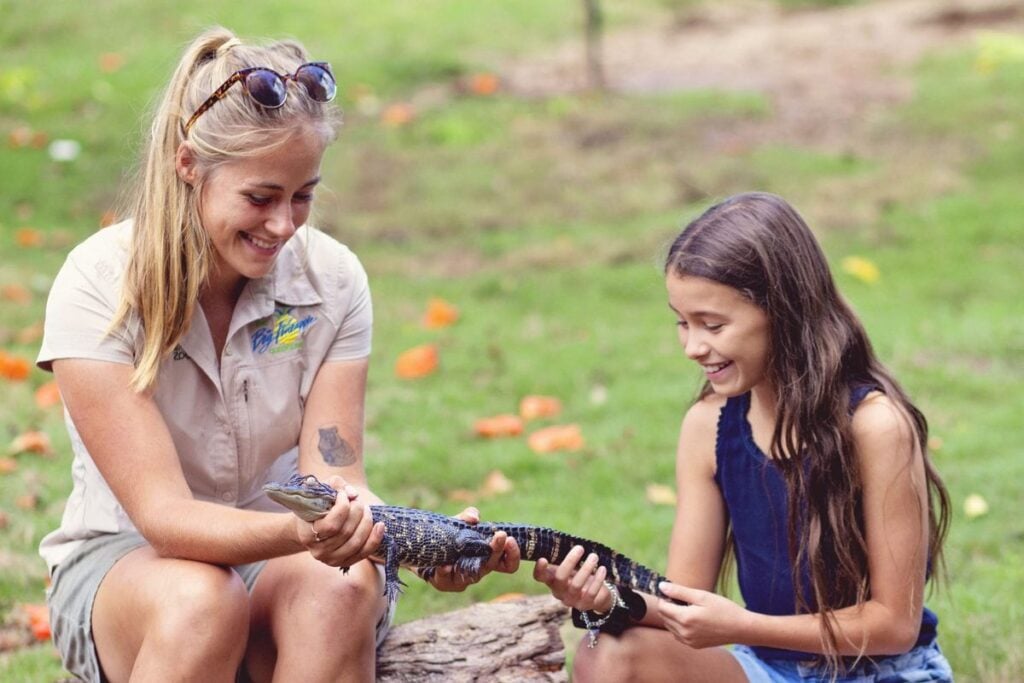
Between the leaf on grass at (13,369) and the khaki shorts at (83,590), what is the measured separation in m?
4.10

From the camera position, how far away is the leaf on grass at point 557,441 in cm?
670

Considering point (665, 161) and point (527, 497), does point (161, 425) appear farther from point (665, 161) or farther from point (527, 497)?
point (665, 161)

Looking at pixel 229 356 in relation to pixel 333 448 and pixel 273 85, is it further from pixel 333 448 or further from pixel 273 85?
pixel 273 85

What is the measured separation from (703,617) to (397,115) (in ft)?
32.1

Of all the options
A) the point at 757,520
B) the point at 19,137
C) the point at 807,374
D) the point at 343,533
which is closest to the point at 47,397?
the point at 343,533

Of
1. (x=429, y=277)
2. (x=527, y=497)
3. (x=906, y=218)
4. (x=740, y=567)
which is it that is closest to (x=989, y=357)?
(x=906, y=218)

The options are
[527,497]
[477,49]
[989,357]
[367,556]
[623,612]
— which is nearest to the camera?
[367,556]

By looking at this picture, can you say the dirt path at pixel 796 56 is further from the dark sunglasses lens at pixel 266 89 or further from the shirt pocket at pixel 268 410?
the dark sunglasses lens at pixel 266 89

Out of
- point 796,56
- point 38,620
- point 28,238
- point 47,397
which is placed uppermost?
point 796,56

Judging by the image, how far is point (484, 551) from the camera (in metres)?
3.51

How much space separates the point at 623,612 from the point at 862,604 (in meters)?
0.62

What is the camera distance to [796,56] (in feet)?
48.9

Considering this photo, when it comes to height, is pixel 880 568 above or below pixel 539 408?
above

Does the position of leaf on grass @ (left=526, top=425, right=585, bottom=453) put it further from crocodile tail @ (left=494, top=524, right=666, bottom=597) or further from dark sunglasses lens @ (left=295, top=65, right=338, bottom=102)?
dark sunglasses lens @ (left=295, top=65, right=338, bottom=102)
